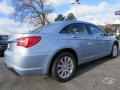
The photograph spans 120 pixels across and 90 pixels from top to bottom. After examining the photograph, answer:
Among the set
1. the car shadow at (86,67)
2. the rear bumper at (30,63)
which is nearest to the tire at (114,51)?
the car shadow at (86,67)

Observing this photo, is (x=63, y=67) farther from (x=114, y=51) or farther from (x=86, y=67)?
(x=114, y=51)

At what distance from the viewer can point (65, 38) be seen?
16.9ft

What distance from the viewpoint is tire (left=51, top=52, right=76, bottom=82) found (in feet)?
16.2

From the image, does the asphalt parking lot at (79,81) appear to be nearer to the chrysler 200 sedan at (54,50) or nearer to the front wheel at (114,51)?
the chrysler 200 sedan at (54,50)

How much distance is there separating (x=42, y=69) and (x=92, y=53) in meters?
2.00

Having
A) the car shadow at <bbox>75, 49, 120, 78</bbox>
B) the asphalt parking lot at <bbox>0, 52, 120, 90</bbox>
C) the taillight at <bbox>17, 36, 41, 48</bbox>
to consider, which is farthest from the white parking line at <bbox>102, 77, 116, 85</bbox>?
the taillight at <bbox>17, 36, 41, 48</bbox>

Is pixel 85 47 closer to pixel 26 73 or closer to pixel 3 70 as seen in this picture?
pixel 26 73

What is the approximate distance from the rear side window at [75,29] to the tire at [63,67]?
0.62m

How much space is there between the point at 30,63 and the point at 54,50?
67 centimetres

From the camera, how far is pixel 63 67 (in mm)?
5152

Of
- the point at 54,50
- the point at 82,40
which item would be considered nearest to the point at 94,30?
the point at 82,40

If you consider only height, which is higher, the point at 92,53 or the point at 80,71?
the point at 92,53

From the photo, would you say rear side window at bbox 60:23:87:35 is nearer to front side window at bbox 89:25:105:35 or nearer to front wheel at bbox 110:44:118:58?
front side window at bbox 89:25:105:35

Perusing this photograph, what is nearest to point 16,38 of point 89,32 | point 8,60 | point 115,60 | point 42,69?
point 8,60
